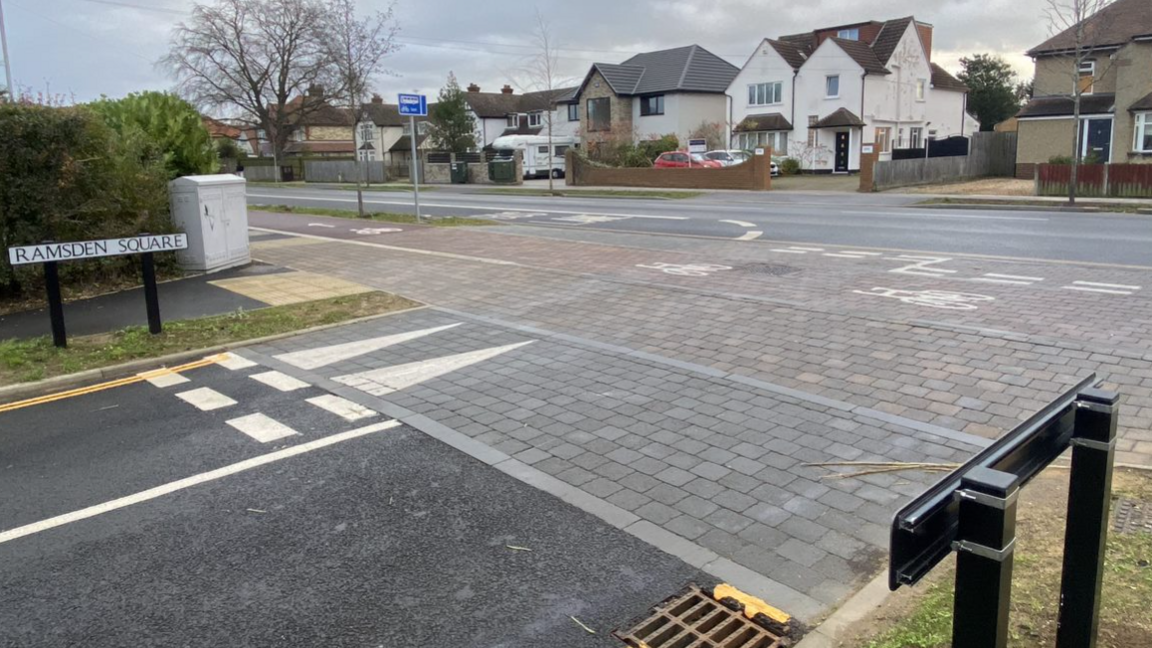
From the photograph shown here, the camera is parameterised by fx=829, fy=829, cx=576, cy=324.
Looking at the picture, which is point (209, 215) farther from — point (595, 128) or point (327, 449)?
point (595, 128)

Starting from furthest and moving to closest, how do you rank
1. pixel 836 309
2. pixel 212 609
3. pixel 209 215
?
pixel 209 215 < pixel 836 309 < pixel 212 609

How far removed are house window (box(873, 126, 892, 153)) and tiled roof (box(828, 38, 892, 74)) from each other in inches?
129

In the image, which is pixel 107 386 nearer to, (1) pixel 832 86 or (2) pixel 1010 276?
(2) pixel 1010 276

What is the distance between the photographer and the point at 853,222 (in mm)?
20000

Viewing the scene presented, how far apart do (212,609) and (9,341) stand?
268 inches

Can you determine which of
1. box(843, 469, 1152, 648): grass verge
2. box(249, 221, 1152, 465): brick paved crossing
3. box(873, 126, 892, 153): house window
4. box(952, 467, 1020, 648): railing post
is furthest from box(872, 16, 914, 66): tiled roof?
box(952, 467, 1020, 648): railing post

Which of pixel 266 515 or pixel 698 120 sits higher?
pixel 698 120

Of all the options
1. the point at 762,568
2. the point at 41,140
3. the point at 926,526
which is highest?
the point at 41,140

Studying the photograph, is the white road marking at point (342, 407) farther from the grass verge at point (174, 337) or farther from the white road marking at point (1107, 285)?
the white road marking at point (1107, 285)

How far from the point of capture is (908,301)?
980cm

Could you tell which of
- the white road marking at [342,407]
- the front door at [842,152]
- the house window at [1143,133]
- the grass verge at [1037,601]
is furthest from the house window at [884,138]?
the grass verge at [1037,601]

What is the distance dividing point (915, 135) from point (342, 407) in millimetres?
53091

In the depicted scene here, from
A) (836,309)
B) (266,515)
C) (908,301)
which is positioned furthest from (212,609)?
(908,301)

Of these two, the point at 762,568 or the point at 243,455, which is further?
the point at 243,455
